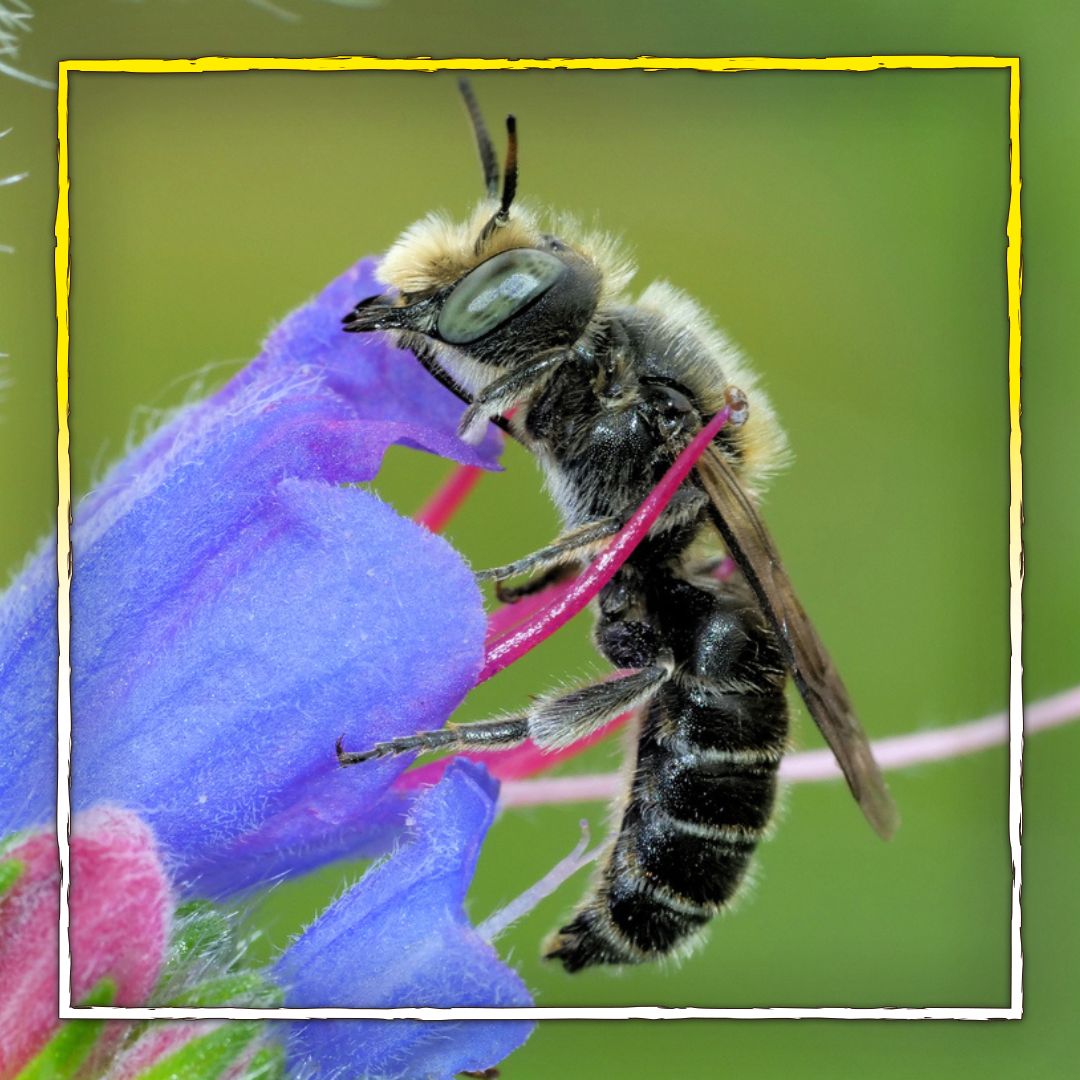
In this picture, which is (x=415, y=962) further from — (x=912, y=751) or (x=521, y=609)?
(x=912, y=751)

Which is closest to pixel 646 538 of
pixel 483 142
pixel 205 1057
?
pixel 483 142

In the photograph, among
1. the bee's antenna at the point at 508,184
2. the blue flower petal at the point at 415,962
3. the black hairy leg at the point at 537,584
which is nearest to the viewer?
the blue flower petal at the point at 415,962

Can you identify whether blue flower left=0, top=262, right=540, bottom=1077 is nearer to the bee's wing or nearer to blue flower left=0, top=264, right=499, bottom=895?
blue flower left=0, top=264, right=499, bottom=895

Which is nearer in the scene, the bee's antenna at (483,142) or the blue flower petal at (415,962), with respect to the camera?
the blue flower petal at (415,962)

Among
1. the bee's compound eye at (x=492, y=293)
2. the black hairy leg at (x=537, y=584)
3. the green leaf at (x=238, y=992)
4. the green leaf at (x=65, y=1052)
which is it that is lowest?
the green leaf at (x=238, y=992)

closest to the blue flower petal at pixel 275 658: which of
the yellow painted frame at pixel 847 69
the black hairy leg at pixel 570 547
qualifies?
the black hairy leg at pixel 570 547

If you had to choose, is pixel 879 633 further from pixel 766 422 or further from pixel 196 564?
pixel 196 564

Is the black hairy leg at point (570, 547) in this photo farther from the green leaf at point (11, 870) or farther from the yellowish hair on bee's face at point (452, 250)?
the green leaf at point (11, 870)

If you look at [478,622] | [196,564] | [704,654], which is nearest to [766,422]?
[704,654]

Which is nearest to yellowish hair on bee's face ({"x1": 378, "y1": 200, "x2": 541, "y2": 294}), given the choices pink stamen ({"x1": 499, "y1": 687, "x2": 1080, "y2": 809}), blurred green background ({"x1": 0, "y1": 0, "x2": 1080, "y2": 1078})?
blurred green background ({"x1": 0, "y1": 0, "x2": 1080, "y2": 1078})
